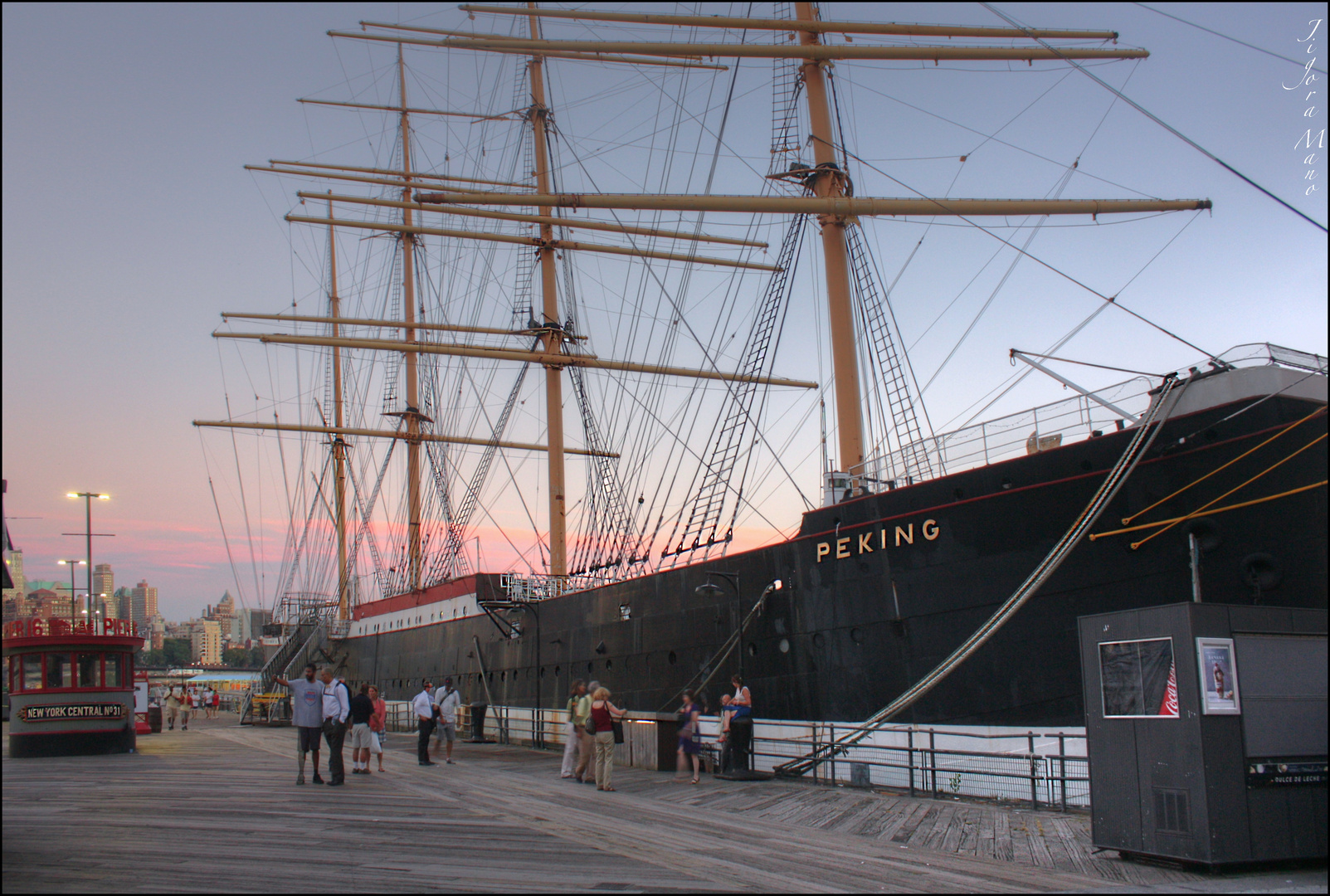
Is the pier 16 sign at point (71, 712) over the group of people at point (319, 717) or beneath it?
beneath

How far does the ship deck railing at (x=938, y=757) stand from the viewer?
9578 mm

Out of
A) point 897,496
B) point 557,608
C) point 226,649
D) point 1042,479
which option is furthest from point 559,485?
point 226,649

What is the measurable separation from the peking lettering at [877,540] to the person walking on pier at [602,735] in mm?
3758

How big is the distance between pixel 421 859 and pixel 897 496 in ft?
26.1

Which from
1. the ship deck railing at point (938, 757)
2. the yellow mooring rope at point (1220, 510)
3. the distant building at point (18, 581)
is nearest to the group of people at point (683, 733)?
the ship deck railing at point (938, 757)

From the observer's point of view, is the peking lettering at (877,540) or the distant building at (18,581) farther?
the distant building at (18,581)

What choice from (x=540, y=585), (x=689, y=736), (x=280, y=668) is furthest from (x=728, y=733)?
(x=280, y=668)

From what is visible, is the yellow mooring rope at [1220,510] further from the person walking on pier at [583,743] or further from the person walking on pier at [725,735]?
the person walking on pier at [583,743]

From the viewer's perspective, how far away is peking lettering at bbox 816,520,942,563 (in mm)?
12141

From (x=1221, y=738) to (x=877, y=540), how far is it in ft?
21.1

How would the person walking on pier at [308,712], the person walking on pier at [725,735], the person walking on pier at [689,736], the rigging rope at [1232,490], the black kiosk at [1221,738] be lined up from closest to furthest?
1. the black kiosk at [1221,738]
2. the rigging rope at [1232,490]
3. the person walking on pier at [308,712]
4. the person walking on pier at [725,735]
5. the person walking on pier at [689,736]

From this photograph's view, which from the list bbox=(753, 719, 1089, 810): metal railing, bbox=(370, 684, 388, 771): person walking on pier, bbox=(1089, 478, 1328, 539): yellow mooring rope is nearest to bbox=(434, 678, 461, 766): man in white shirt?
bbox=(370, 684, 388, 771): person walking on pier

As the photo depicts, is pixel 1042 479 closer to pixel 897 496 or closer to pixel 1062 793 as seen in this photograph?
pixel 897 496

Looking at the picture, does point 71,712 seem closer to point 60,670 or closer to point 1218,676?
point 60,670
